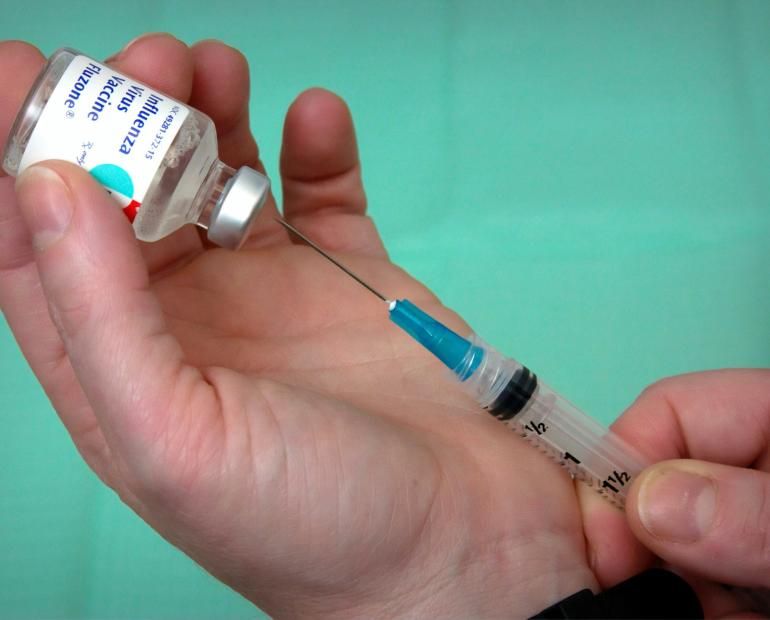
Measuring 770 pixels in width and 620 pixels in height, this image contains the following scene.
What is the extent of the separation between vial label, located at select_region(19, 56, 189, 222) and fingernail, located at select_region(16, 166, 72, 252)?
5 cm

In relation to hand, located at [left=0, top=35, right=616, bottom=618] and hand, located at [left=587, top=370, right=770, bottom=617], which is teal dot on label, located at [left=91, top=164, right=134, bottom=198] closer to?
hand, located at [left=0, top=35, right=616, bottom=618]

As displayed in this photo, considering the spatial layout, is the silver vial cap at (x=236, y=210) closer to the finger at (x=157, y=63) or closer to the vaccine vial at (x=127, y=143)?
the vaccine vial at (x=127, y=143)

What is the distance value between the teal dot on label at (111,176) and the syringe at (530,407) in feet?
0.63

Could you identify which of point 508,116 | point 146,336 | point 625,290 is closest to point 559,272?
point 625,290

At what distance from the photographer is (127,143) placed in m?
0.60

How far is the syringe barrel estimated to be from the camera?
702 millimetres

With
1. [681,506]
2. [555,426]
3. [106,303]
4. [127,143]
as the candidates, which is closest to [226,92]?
[127,143]

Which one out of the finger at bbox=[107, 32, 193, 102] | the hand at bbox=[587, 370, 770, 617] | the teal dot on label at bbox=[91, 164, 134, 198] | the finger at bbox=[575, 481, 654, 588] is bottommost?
the finger at bbox=[575, 481, 654, 588]

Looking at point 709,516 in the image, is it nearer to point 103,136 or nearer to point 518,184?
point 103,136

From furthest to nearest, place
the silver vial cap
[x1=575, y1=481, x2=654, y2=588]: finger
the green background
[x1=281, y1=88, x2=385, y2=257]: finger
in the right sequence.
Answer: the green background → [x1=281, y1=88, x2=385, y2=257]: finger → [x1=575, y1=481, x2=654, y2=588]: finger → the silver vial cap

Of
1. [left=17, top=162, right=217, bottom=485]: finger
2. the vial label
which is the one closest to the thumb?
[left=17, top=162, right=217, bottom=485]: finger

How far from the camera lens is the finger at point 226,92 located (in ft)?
2.63

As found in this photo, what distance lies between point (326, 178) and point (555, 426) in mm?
414

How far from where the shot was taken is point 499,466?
2.54 feet
